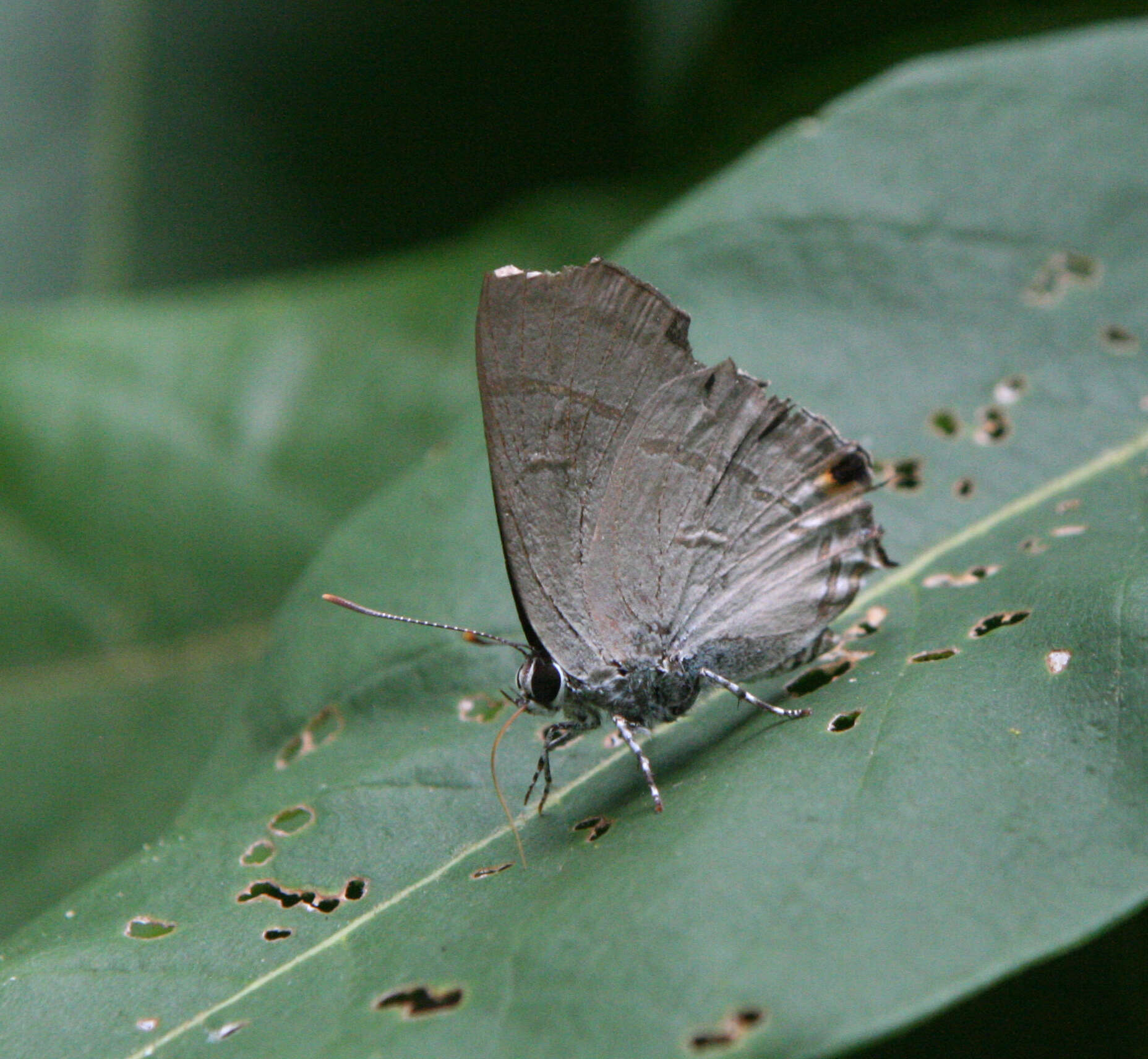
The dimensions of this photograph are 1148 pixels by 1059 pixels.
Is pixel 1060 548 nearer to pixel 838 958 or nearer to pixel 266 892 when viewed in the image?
pixel 838 958

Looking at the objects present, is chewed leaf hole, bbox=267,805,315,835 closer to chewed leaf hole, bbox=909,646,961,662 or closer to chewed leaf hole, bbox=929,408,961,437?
chewed leaf hole, bbox=909,646,961,662

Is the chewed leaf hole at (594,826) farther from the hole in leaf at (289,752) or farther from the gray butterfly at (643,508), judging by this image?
the hole in leaf at (289,752)

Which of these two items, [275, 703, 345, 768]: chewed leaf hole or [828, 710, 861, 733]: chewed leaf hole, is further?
[275, 703, 345, 768]: chewed leaf hole

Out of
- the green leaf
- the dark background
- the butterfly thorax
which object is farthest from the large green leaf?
the dark background

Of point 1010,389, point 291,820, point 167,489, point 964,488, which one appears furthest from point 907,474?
point 167,489

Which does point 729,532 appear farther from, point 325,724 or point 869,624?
point 325,724

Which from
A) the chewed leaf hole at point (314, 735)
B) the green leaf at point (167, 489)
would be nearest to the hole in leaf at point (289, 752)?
the chewed leaf hole at point (314, 735)
